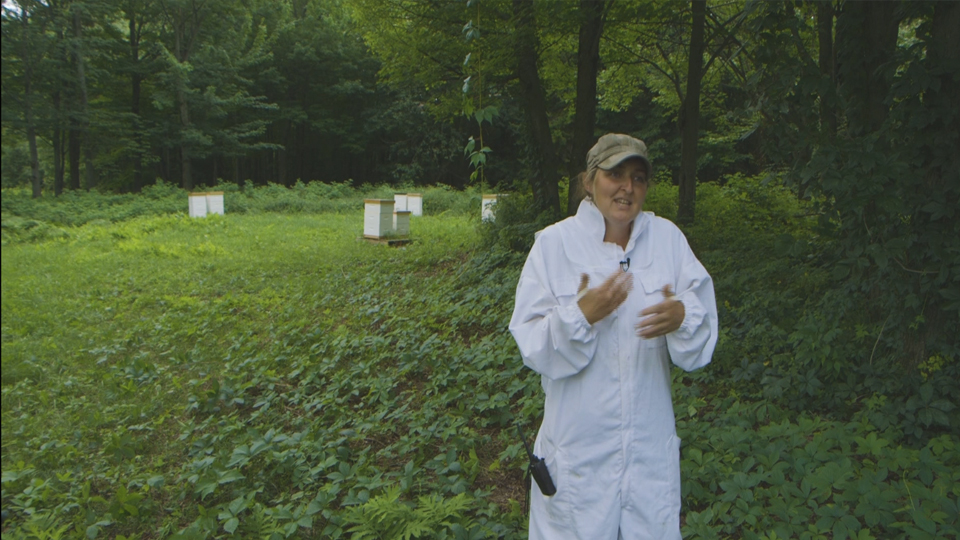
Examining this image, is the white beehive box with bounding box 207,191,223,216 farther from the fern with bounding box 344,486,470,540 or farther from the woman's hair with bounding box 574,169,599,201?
the woman's hair with bounding box 574,169,599,201

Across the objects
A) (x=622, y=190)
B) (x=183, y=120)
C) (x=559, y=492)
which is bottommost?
(x=559, y=492)

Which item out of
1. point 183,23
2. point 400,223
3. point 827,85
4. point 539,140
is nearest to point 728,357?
point 827,85

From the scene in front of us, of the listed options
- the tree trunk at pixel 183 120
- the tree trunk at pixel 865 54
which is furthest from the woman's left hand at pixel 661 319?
the tree trunk at pixel 183 120

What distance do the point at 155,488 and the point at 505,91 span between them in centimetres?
897

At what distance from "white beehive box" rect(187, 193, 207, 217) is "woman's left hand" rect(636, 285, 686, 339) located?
738 inches

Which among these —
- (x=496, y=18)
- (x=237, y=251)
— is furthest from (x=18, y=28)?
(x=237, y=251)

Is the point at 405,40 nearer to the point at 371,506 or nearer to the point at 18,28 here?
the point at 371,506

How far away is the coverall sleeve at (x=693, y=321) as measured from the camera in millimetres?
2070

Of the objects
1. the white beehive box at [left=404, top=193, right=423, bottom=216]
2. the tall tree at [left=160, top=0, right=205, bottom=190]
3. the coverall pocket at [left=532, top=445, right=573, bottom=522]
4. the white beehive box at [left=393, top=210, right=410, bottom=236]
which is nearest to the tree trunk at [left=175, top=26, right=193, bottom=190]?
the tall tree at [left=160, top=0, right=205, bottom=190]

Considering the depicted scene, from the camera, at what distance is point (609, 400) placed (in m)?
2.08

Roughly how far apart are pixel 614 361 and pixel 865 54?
3781mm

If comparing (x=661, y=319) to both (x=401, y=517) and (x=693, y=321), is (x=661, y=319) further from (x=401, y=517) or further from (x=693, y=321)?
(x=401, y=517)

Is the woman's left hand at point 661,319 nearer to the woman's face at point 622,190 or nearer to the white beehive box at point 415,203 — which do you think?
the woman's face at point 622,190

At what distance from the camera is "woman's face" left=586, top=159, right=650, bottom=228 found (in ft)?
7.13
